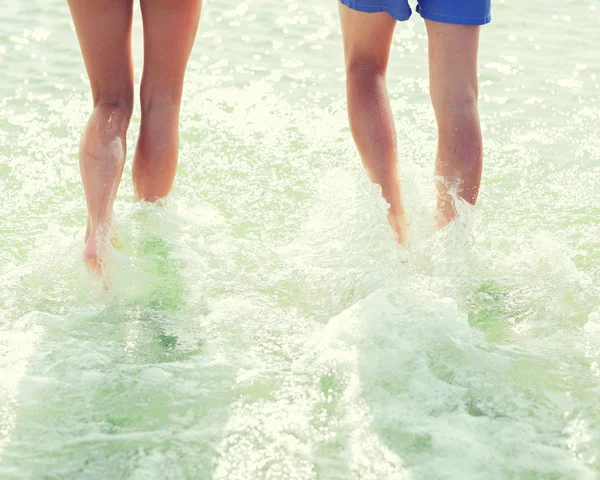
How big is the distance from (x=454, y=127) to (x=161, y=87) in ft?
3.23

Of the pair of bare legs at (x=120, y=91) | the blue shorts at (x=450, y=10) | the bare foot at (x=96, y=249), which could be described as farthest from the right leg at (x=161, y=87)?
the blue shorts at (x=450, y=10)

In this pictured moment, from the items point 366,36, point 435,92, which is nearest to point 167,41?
point 366,36

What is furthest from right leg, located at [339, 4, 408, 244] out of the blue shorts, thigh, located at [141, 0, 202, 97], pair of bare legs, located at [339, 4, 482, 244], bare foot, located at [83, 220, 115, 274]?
bare foot, located at [83, 220, 115, 274]

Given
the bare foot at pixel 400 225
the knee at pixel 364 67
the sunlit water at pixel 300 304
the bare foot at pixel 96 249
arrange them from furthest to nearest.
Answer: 1. the knee at pixel 364 67
2. the bare foot at pixel 400 225
3. the bare foot at pixel 96 249
4. the sunlit water at pixel 300 304

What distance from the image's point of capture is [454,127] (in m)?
2.77

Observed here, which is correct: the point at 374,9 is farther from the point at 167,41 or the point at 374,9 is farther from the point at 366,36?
the point at 167,41

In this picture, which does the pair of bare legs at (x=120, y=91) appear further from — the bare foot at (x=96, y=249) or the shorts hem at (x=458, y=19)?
the shorts hem at (x=458, y=19)

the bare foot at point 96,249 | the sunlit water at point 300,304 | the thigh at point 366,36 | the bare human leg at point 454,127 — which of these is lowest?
the sunlit water at point 300,304

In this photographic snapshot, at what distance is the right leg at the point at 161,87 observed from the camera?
9.05ft

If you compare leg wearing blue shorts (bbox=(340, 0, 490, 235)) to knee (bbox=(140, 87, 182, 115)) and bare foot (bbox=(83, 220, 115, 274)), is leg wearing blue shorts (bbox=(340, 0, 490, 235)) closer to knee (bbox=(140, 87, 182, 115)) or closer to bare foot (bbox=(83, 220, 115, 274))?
knee (bbox=(140, 87, 182, 115))

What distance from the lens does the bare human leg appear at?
2.73 metres

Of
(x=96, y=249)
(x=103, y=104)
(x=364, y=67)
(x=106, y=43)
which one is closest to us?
(x=96, y=249)

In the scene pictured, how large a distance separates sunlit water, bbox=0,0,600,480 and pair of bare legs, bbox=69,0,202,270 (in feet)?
0.57

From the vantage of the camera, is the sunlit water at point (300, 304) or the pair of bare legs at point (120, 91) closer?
the sunlit water at point (300, 304)
